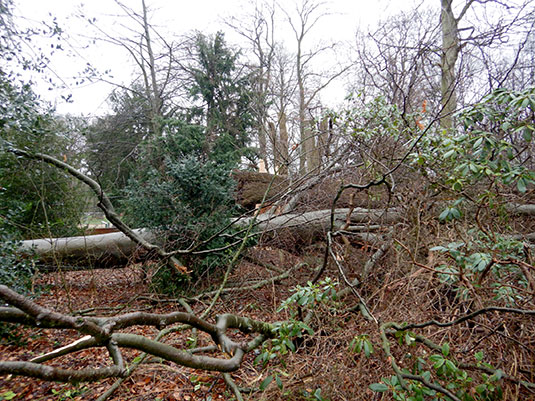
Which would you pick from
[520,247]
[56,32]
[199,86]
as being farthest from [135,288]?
[199,86]

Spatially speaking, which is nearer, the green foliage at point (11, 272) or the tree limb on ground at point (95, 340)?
the tree limb on ground at point (95, 340)

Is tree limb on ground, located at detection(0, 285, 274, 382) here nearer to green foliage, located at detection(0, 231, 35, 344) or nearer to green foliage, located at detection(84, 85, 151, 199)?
green foliage, located at detection(0, 231, 35, 344)

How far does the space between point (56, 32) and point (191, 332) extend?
4165 millimetres

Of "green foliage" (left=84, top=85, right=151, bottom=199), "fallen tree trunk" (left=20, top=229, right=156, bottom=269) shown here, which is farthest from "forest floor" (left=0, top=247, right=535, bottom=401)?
"green foliage" (left=84, top=85, right=151, bottom=199)

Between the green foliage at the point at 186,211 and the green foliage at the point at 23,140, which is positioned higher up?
the green foliage at the point at 23,140

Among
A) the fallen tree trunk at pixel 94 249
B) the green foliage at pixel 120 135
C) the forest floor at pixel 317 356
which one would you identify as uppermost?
the green foliage at pixel 120 135

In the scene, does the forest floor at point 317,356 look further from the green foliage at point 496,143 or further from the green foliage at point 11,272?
the green foliage at point 496,143

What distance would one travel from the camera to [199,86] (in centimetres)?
1291

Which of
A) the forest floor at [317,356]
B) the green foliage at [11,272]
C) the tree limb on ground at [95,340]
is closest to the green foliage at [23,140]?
the green foliage at [11,272]

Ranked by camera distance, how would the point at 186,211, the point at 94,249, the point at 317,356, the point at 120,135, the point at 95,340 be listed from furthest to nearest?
the point at 120,135
the point at 94,249
the point at 186,211
the point at 317,356
the point at 95,340

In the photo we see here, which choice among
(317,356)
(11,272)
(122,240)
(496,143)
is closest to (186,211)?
(122,240)

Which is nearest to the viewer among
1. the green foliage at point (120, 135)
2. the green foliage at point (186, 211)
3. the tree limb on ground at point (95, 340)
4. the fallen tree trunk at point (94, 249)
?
the tree limb on ground at point (95, 340)

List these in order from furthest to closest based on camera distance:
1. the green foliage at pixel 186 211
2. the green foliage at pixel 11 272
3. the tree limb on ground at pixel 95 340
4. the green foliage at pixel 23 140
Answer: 1. the green foliage at pixel 186 211
2. the green foliage at pixel 11 272
3. the green foliage at pixel 23 140
4. the tree limb on ground at pixel 95 340

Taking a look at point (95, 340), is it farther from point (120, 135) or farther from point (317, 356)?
point (120, 135)
